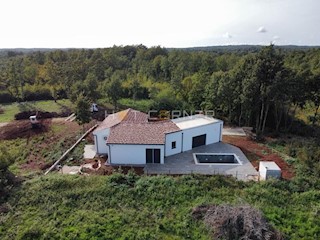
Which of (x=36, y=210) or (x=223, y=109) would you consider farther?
(x=223, y=109)

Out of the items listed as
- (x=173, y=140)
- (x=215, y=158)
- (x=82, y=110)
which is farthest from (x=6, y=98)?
(x=215, y=158)

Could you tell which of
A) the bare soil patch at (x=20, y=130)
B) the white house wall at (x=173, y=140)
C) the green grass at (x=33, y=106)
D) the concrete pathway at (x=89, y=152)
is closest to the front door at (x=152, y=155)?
the white house wall at (x=173, y=140)

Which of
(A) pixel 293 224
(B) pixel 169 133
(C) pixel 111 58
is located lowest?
(A) pixel 293 224

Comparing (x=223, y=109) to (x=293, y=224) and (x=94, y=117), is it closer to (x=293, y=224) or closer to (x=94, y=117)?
(x=94, y=117)

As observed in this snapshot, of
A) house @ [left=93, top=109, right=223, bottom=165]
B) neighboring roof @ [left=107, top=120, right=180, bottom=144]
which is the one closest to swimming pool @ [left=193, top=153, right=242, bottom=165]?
house @ [left=93, top=109, right=223, bottom=165]

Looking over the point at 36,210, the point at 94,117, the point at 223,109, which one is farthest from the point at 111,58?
the point at 36,210

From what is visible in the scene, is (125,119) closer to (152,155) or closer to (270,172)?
(152,155)

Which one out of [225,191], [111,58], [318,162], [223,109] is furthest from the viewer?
[111,58]
